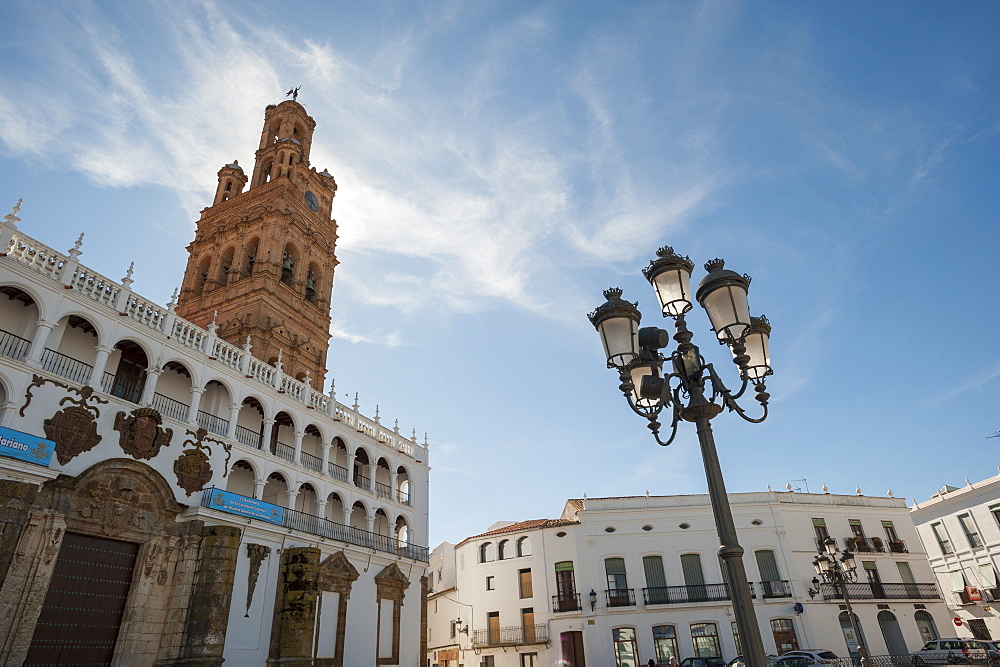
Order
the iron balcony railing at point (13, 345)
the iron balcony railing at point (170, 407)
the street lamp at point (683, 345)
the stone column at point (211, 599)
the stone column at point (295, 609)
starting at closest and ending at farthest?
the street lamp at point (683, 345) < the iron balcony railing at point (13, 345) < the stone column at point (211, 599) < the iron balcony railing at point (170, 407) < the stone column at point (295, 609)

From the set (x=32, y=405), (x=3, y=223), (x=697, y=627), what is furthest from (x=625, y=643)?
(x=3, y=223)

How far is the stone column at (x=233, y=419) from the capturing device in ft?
67.2

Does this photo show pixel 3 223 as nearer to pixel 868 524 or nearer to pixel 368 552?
pixel 368 552

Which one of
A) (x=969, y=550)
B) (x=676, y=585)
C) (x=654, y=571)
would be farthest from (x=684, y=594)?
(x=969, y=550)

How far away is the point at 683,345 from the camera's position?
265 inches

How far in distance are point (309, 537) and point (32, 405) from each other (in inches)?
385

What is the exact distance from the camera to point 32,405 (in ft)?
50.4

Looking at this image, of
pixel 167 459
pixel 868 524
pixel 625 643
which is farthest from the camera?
pixel 868 524

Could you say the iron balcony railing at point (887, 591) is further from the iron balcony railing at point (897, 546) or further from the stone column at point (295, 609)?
the stone column at point (295, 609)

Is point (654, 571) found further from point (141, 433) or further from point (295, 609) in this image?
point (141, 433)

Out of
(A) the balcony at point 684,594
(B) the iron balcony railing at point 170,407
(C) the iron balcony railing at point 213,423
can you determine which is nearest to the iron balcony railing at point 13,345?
(B) the iron balcony railing at point 170,407

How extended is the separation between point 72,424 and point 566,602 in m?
23.9

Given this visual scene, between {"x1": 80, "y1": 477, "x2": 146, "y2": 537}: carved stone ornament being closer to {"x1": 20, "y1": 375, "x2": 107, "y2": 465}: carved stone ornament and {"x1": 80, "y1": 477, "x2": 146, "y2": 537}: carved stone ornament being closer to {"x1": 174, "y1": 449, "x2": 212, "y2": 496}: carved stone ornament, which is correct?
{"x1": 20, "y1": 375, "x2": 107, "y2": 465}: carved stone ornament

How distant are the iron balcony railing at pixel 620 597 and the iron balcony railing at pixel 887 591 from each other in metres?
9.53
